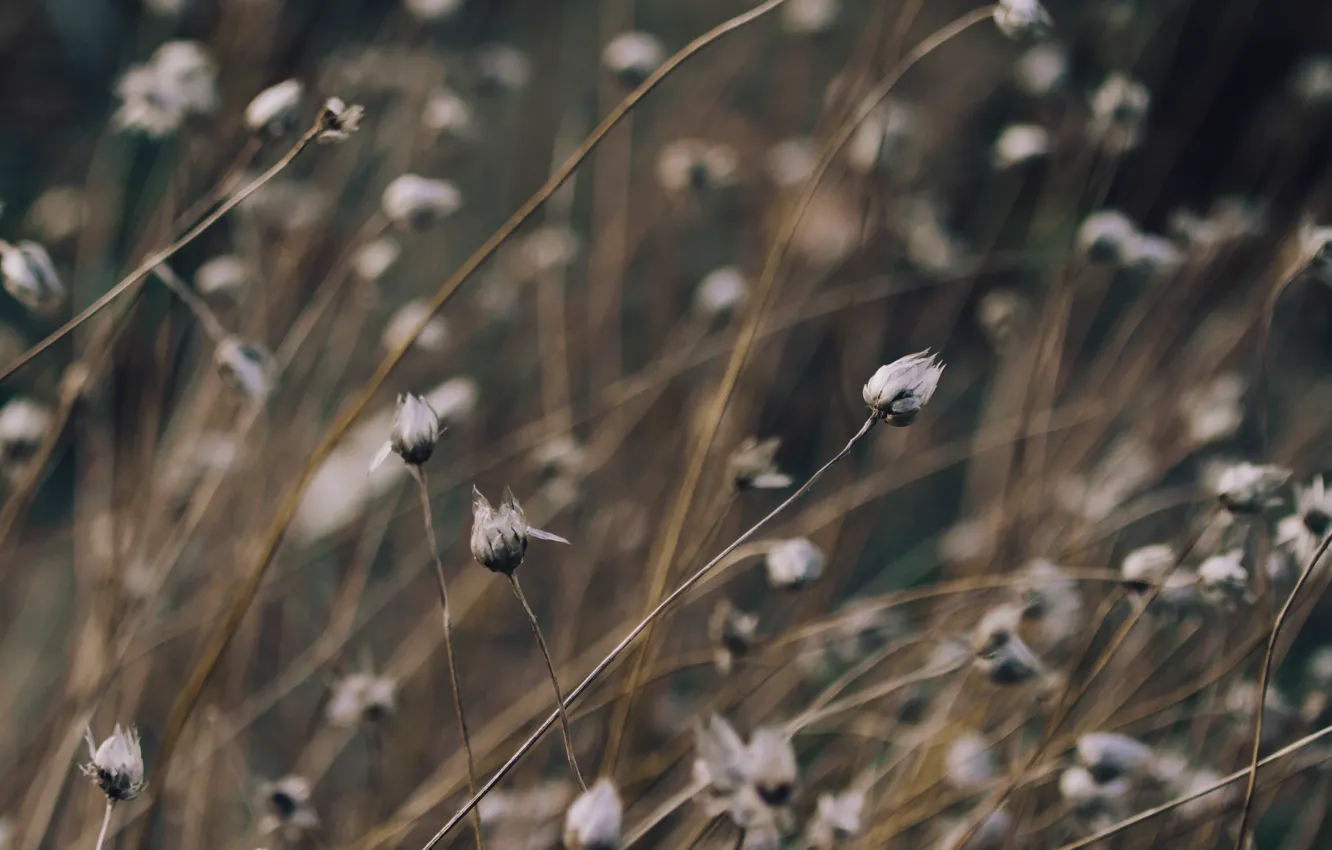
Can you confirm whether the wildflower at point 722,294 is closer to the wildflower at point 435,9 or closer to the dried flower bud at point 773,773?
the wildflower at point 435,9

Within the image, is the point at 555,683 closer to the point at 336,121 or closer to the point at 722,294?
the point at 336,121

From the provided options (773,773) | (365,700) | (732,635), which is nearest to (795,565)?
(732,635)

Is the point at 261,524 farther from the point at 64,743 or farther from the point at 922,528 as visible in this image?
the point at 922,528

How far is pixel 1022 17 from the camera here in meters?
0.58

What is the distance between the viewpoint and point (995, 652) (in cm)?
59

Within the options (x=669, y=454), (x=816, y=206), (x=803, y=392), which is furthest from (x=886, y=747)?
(x=816, y=206)

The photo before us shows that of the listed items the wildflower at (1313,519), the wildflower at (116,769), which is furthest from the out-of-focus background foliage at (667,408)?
the wildflower at (116,769)

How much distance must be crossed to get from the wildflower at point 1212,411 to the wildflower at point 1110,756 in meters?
0.35

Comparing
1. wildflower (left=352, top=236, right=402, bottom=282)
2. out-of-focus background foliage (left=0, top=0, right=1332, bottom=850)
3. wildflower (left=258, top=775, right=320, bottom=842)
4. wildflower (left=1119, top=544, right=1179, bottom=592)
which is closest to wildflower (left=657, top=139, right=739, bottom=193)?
out-of-focus background foliage (left=0, top=0, right=1332, bottom=850)

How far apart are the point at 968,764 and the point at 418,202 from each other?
0.58 meters

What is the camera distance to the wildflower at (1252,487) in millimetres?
556

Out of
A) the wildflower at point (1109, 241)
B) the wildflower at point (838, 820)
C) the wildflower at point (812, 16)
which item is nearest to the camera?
the wildflower at point (838, 820)

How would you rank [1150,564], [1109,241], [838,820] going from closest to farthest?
[838,820]
[1150,564]
[1109,241]

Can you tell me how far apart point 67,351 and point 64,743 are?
0.67 meters
